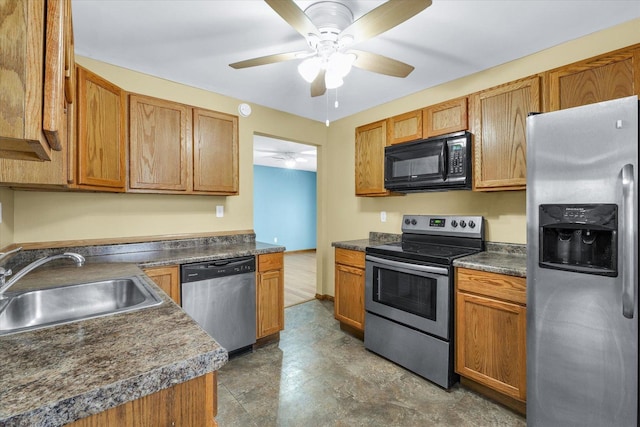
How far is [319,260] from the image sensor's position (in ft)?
13.3

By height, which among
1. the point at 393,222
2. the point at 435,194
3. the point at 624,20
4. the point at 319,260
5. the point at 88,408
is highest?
the point at 624,20

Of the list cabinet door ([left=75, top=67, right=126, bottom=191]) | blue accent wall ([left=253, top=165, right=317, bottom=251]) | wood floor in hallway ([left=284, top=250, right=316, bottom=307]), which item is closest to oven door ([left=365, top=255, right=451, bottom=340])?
wood floor in hallway ([left=284, top=250, right=316, bottom=307])

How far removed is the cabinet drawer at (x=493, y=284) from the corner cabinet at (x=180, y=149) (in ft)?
6.94

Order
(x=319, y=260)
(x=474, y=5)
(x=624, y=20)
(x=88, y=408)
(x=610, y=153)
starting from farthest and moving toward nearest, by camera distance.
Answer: (x=319, y=260) → (x=624, y=20) → (x=474, y=5) → (x=610, y=153) → (x=88, y=408)

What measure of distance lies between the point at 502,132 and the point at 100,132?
2832 mm

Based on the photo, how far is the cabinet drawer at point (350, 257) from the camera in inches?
109

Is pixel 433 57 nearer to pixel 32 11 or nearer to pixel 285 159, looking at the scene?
pixel 32 11

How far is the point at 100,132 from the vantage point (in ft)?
6.61

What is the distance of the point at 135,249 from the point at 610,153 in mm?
3202

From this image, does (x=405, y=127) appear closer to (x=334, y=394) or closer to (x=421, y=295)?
(x=421, y=295)

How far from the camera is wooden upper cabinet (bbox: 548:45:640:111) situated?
5.68 feet

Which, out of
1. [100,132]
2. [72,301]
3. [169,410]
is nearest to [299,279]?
[100,132]

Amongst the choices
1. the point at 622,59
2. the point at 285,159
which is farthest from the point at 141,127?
the point at 285,159

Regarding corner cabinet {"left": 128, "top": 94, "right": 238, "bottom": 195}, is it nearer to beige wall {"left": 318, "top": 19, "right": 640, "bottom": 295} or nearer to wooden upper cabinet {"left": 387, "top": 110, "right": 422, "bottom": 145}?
beige wall {"left": 318, "top": 19, "right": 640, "bottom": 295}
